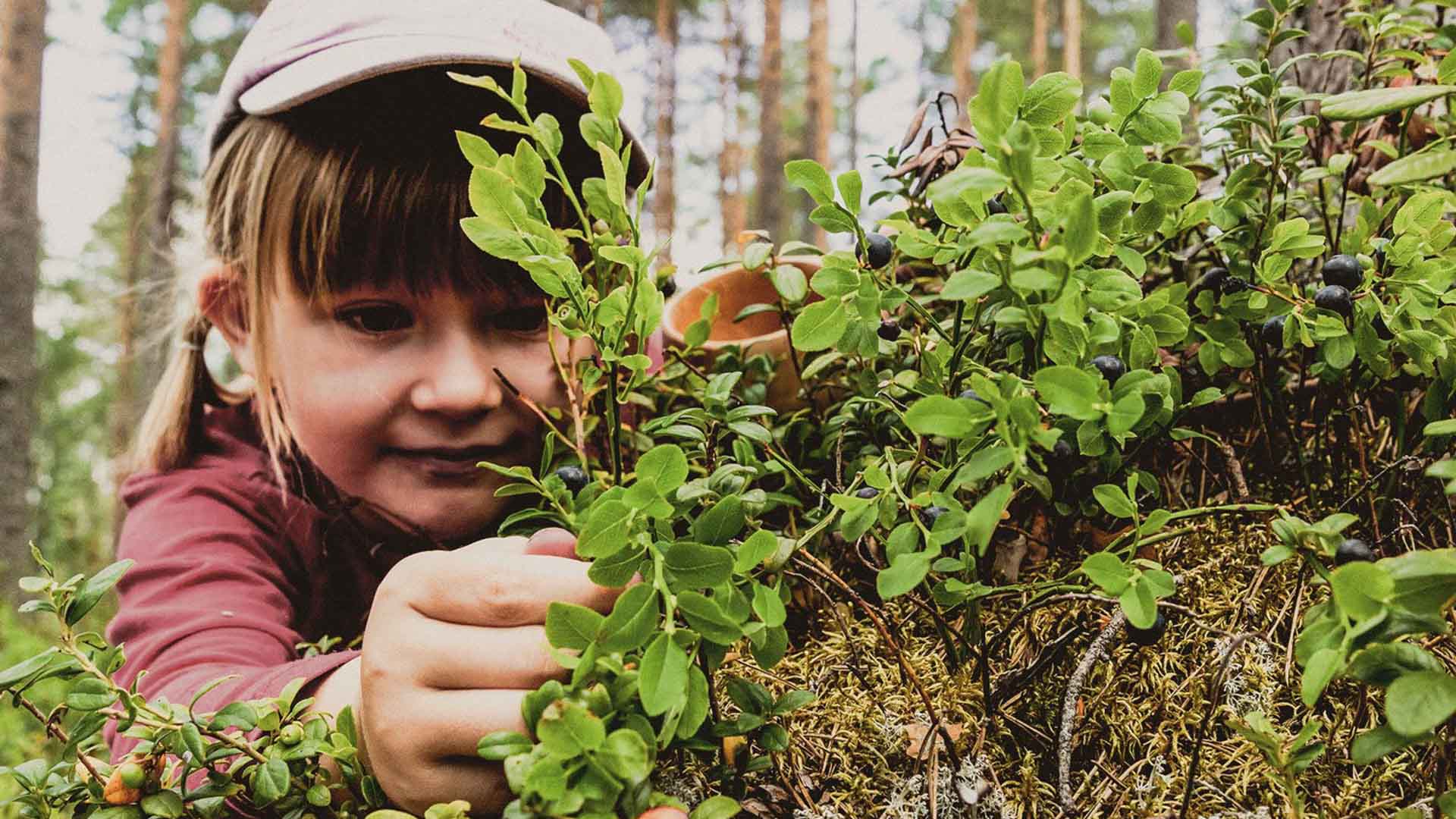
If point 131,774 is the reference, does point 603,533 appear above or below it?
above

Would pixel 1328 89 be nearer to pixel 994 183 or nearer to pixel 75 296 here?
pixel 994 183

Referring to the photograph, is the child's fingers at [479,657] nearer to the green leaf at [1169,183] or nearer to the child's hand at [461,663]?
the child's hand at [461,663]

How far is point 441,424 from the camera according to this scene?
1.28 m

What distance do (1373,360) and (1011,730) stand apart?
0.39m

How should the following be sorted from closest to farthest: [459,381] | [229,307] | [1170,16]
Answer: [459,381]
[229,307]
[1170,16]

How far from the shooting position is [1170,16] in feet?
21.0

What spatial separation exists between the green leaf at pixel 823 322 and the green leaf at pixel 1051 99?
183 millimetres

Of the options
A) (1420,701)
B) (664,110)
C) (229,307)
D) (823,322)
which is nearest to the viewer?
(1420,701)

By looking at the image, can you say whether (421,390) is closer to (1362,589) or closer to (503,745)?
(503,745)

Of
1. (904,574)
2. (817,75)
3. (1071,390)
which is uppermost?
(817,75)

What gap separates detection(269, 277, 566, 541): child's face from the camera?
124cm

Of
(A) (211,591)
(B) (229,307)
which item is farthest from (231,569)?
(B) (229,307)

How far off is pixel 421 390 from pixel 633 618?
2.74 feet

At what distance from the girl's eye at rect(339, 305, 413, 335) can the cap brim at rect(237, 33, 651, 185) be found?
1.08 feet
